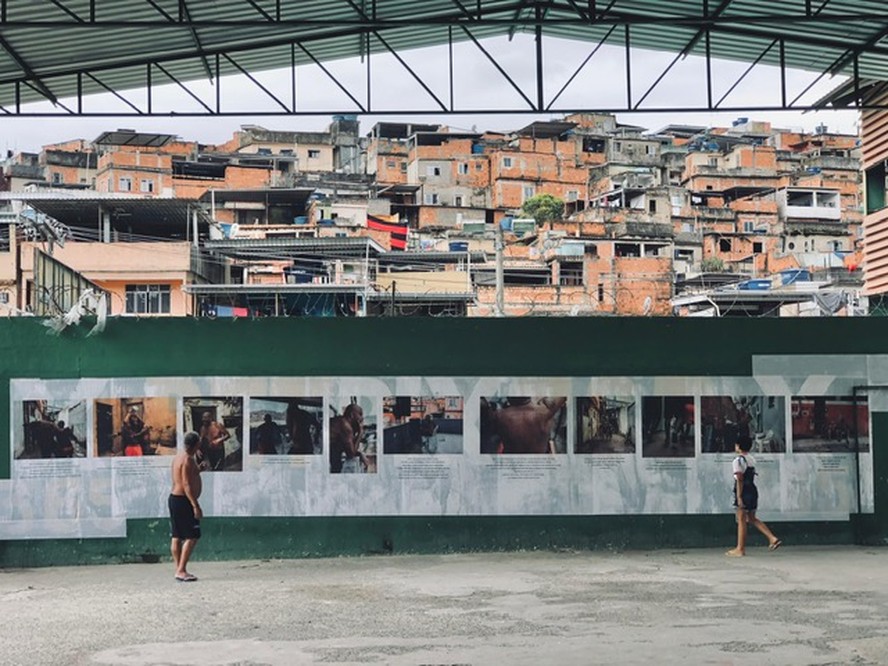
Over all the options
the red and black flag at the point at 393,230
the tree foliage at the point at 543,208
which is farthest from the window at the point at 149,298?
the tree foliage at the point at 543,208

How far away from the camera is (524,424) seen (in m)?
14.4

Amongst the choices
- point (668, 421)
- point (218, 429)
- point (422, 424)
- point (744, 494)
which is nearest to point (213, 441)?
point (218, 429)

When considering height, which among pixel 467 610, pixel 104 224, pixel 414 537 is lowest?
pixel 467 610

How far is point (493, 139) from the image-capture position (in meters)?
94.2

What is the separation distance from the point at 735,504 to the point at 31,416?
7.76 metres

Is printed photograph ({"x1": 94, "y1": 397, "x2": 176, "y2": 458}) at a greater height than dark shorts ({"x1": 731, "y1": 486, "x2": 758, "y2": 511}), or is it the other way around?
printed photograph ({"x1": 94, "y1": 397, "x2": 176, "y2": 458})

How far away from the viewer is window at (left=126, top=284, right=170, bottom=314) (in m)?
46.6

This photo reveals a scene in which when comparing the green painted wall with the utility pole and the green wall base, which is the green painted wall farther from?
the utility pole

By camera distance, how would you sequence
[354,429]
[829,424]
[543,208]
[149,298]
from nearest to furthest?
[354,429]
[829,424]
[149,298]
[543,208]

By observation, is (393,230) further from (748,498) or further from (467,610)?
A: (467,610)

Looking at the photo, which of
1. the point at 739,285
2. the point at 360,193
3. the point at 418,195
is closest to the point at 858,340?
the point at 739,285

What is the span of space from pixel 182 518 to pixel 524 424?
4.07 meters

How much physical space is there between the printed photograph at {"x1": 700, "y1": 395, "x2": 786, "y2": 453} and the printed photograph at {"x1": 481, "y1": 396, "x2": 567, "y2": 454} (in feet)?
5.40

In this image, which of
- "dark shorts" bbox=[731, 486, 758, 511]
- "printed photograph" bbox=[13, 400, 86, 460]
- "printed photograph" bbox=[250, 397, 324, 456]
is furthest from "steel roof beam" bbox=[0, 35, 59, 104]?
"dark shorts" bbox=[731, 486, 758, 511]
